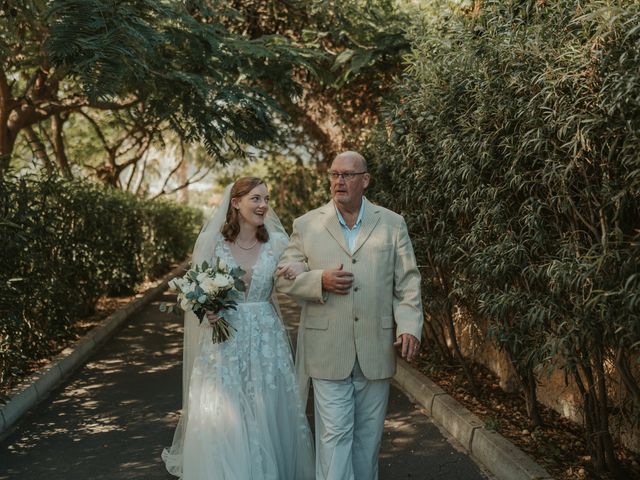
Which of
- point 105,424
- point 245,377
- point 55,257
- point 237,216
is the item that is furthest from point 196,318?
point 55,257

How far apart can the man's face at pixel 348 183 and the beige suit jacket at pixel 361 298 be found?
0.13 m

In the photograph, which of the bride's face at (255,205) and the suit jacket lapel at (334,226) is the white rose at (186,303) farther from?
the suit jacket lapel at (334,226)

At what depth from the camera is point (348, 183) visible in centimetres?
472

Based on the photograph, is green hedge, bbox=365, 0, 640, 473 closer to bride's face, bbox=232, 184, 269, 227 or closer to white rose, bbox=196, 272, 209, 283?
bride's face, bbox=232, 184, 269, 227

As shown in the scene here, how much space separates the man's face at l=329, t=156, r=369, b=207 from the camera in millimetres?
4664

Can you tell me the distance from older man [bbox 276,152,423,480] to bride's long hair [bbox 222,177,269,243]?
62 cm

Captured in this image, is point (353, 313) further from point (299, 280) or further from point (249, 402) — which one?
point (249, 402)

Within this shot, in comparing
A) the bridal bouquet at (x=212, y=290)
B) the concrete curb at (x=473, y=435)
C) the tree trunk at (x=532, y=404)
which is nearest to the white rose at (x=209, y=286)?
the bridal bouquet at (x=212, y=290)

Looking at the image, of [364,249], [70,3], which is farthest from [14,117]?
[364,249]

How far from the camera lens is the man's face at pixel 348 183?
4664 millimetres

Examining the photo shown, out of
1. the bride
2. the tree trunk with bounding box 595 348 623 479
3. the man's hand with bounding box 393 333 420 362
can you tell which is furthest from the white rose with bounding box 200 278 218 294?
the tree trunk with bounding box 595 348 623 479

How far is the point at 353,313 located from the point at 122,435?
3.00 meters

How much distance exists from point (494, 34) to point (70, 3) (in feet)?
11.0

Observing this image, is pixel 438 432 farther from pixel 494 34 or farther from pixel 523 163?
pixel 494 34
